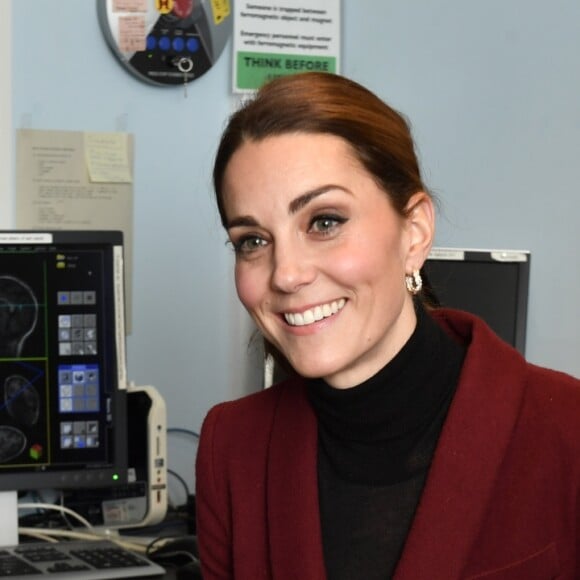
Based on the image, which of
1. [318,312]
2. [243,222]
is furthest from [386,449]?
[243,222]

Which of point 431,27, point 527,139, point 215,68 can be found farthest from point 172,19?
→ point 527,139

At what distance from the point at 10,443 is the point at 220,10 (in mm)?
934

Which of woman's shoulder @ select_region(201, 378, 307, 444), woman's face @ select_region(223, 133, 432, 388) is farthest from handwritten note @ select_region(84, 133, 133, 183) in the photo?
woman's face @ select_region(223, 133, 432, 388)

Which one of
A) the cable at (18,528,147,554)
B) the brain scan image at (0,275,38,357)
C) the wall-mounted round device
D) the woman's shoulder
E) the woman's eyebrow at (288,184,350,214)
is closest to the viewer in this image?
the woman's eyebrow at (288,184,350,214)

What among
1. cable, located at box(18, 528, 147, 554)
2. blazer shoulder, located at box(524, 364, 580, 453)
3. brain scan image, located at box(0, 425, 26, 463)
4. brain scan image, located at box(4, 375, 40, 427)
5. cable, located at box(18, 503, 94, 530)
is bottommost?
cable, located at box(18, 528, 147, 554)

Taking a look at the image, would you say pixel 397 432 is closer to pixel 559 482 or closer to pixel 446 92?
pixel 559 482

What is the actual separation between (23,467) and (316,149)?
2.84 ft

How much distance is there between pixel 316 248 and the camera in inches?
51.0

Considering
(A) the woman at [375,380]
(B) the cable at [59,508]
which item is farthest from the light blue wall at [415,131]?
(A) the woman at [375,380]

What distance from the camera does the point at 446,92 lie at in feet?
8.29

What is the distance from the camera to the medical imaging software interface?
74.6 inches

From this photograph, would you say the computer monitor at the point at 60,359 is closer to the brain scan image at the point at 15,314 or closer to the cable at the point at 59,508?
the brain scan image at the point at 15,314

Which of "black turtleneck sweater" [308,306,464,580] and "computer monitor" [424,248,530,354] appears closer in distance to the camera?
"black turtleneck sweater" [308,306,464,580]

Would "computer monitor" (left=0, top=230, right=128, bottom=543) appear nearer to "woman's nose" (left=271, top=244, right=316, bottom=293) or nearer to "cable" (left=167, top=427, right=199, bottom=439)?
"cable" (left=167, top=427, right=199, bottom=439)
